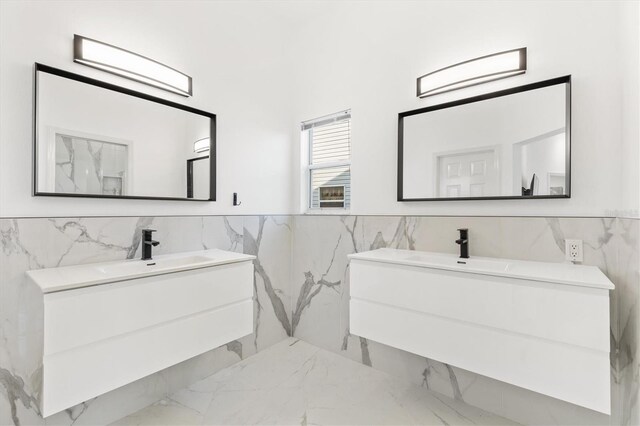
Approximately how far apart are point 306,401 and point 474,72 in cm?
232

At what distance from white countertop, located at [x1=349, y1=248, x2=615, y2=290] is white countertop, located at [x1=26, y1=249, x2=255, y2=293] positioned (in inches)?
37.2

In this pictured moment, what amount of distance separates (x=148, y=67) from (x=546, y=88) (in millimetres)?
2326

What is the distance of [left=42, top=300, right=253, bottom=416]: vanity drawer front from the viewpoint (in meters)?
1.19

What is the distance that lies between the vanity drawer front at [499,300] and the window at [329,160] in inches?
38.1

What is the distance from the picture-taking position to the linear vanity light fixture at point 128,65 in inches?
63.8

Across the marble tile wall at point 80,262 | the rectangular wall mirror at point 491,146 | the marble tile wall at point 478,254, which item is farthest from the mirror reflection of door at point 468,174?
the marble tile wall at point 80,262

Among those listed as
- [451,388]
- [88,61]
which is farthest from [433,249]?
[88,61]

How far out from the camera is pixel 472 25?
6.28 ft

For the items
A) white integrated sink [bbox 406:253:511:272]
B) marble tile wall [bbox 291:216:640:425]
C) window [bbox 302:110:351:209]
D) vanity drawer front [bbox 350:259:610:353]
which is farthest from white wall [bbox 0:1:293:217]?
white integrated sink [bbox 406:253:511:272]

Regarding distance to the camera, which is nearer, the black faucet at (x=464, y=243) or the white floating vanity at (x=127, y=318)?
the white floating vanity at (x=127, y=318)

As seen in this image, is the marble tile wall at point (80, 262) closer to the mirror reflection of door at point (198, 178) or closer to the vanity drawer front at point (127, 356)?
the mirror reflection of door at point (198, 178)

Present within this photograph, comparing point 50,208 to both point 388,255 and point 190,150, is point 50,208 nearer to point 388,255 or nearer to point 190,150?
point 190,150

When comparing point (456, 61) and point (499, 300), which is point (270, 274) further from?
point (456, 61)

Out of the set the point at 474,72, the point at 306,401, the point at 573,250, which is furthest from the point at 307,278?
the point at 474,72
